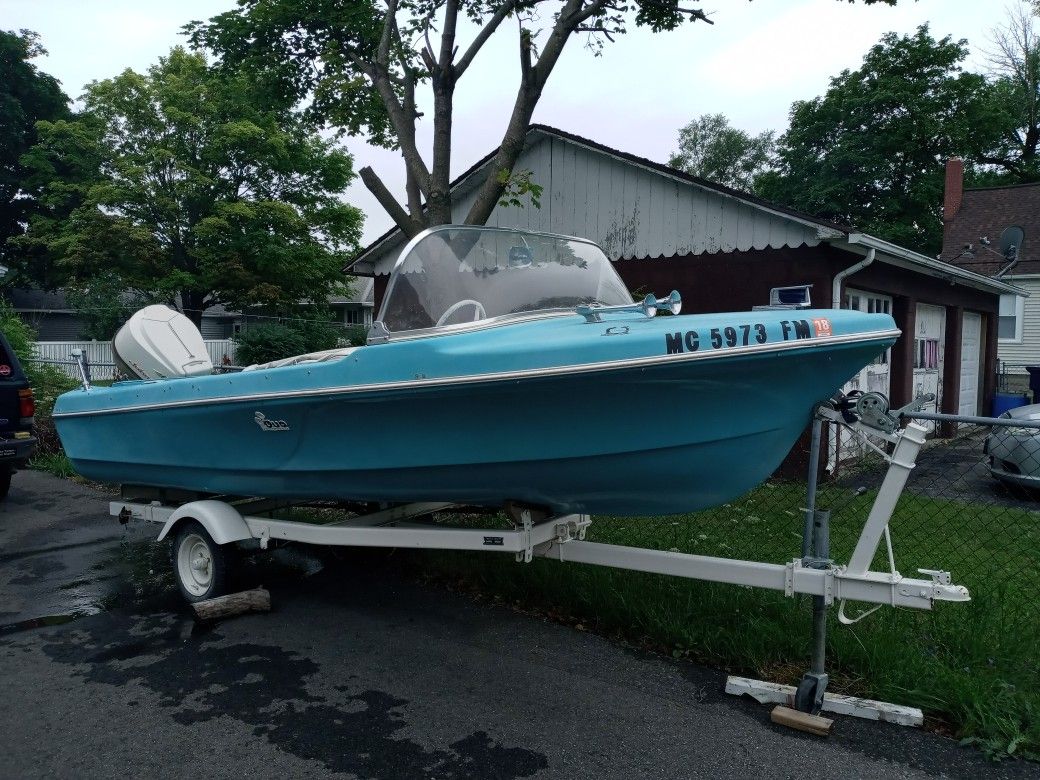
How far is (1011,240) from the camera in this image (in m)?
22.1

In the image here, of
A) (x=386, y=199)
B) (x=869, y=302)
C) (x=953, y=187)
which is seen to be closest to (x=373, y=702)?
(x=386, y=199)

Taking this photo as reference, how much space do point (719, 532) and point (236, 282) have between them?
2347 cm

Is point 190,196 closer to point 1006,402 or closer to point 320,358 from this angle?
point 1006,402

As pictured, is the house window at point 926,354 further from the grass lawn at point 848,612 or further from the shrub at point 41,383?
the shrub at point 41,383

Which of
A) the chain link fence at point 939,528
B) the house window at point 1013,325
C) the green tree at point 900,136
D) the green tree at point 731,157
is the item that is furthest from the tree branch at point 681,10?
the green tree at point 731,157

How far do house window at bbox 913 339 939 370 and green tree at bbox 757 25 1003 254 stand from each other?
2015 cm

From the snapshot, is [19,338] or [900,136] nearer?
[19,338]

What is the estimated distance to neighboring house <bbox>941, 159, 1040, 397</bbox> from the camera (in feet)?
72.9

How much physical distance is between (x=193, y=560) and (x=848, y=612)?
3.95 m

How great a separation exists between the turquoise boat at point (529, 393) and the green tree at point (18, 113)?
108 feet

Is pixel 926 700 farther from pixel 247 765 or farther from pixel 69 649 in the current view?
pixel 69 649

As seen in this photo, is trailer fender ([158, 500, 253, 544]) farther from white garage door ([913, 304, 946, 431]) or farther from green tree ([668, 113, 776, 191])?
green tree ([668, 113, 776, 191])

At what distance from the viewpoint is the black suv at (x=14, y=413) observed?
740 cm

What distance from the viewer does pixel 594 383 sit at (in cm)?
316
